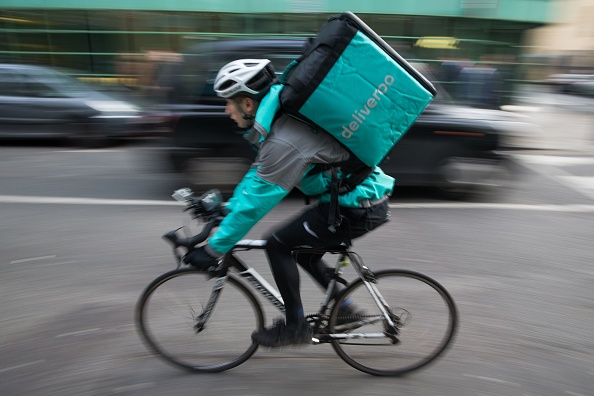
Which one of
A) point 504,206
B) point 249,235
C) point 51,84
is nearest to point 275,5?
point 51,84

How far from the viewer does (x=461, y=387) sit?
280 centimetres

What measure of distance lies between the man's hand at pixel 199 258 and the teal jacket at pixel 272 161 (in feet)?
0.17

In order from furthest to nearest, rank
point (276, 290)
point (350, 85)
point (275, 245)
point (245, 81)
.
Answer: point (276, 290) → point (275, 245) → point (245, 81) → point (350, 85)

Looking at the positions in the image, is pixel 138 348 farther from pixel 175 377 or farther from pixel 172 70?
pixel 172 70

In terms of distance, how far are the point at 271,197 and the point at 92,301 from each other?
6.85 feet

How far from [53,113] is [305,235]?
7.76m

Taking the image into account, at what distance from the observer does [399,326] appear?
2912mm

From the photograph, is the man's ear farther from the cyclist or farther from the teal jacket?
the teal jacket

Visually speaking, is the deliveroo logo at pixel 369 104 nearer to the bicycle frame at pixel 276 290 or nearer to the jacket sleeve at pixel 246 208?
the jacket sleeve at pixel 246 208

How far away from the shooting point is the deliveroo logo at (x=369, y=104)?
7.42 ft

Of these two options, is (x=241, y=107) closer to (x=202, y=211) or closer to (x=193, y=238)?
(x=202, y=211)

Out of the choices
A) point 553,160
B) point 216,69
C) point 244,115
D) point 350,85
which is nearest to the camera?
point 350,85

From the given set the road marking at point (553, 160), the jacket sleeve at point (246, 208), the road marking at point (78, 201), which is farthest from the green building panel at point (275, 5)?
the jacket sleeve at point (246, 208)

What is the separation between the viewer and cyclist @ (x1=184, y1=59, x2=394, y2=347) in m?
2.31
